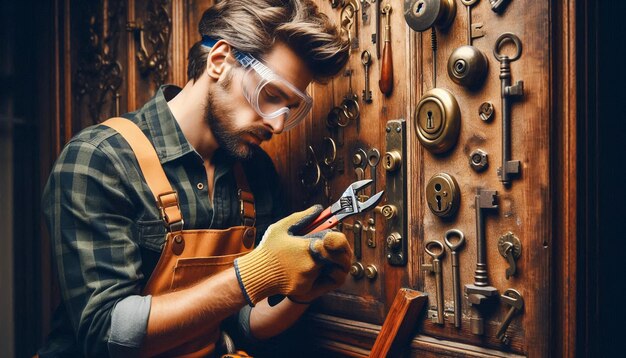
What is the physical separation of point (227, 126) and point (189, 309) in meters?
0.62

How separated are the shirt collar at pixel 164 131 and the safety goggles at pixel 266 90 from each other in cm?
27

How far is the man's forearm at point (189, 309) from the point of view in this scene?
1.65m

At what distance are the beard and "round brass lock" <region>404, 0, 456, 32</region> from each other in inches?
23.4

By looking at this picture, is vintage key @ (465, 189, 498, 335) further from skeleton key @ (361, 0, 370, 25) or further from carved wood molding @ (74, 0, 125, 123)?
carved wood molding @ (74, 0, 125, 123)

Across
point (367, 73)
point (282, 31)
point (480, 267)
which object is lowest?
point (480, 267)

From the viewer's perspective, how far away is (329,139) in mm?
2160

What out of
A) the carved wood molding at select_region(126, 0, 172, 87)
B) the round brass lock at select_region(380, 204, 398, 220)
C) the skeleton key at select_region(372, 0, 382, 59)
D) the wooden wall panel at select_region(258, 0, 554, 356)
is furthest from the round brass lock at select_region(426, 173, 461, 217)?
the carved wood molding at select_region(126, 0, 172, 87)

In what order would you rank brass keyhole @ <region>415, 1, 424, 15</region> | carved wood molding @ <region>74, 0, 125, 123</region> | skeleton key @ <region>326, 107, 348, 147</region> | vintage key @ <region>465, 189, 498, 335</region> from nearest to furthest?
vintage key @ <region>465, 189, 498, 335</region> → brass keyhole @ <region>415, 1, 424, 15</region> → skeleton key @ <region>326, 107, 348, 147</region> → carved wood molding @ <region>74, 0, 125, 123</region>

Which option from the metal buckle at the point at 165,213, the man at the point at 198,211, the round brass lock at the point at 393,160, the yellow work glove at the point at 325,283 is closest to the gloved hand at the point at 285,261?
the man at the point at 198,211

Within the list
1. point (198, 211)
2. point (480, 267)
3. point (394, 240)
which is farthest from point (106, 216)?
point (480, 267)

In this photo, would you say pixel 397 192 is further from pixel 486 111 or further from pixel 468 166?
pixel 486 111

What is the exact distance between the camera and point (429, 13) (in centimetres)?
177

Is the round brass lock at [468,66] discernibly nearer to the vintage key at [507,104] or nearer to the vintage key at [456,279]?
the vintage key at [507,104]

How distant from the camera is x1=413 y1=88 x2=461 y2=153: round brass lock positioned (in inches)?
69.5
